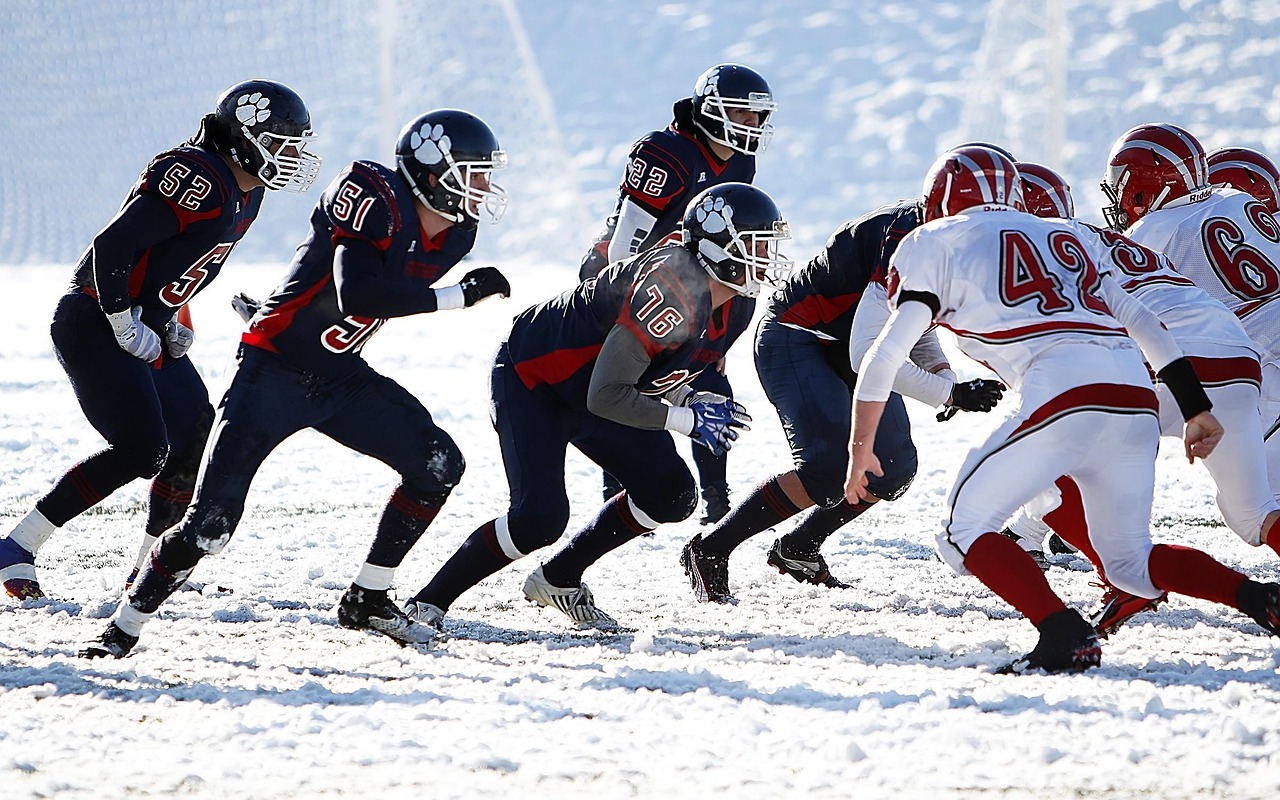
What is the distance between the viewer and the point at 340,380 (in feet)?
14.2

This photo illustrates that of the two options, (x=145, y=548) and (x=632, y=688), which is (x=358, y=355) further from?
(x=632, y=688)

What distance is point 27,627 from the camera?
14.6 ft

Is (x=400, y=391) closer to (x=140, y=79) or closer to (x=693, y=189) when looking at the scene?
(x=693, y=189)

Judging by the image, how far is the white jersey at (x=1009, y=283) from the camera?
370 cm

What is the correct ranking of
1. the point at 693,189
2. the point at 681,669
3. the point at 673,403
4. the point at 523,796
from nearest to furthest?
the point at 523,796 → the point at 681,669 → the point at 673,403 → the point at 693,189

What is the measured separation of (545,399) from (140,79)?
2510cm

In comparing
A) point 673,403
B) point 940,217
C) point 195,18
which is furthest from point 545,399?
point 195,18

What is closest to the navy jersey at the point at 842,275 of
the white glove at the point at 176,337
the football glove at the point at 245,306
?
the football glove at the point at 245,306

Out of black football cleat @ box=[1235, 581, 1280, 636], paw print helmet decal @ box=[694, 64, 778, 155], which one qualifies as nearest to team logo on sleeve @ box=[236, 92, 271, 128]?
paw print helmet decal @ box=[694, 64, 778, 155]

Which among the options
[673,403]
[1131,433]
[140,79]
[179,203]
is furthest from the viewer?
[140,79]

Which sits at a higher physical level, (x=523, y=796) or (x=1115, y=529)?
(x=1115, y=529)

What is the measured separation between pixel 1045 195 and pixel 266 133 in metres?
2.54

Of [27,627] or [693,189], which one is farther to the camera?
[693,189]

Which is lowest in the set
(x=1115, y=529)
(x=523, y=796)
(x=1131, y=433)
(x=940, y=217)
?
(x=523, y=796)
